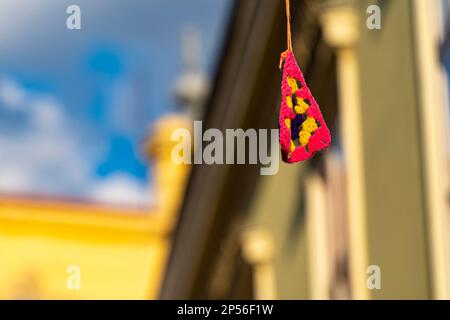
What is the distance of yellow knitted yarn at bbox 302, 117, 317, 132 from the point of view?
5047mm

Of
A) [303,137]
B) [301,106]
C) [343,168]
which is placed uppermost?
[343,168]

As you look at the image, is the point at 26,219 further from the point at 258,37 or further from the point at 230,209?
the point at 258,37

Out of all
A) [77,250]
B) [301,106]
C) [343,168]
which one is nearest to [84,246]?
[77,250]

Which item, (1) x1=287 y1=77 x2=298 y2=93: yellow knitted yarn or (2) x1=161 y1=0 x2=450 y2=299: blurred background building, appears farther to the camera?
(2) x1=161 y1=0 x2=450 y2=299: blurred background building

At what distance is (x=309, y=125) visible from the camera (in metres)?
5.06

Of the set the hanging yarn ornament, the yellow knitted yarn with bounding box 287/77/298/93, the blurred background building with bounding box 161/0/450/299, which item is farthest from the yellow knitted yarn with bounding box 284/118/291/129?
the blurred background building with bounding box 161/0/450/299

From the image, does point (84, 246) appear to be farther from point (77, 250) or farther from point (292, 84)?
point (292, 84)

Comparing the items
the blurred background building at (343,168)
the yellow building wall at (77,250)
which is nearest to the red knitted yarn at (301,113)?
the blurred background building at (343,168)

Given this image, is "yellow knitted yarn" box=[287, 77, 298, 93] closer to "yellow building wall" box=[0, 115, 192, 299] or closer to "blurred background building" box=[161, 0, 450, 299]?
"blurred background building" box=[161, 0, 450, 299]

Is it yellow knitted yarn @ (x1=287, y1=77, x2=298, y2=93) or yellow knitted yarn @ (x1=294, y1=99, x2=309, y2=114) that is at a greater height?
yellow knitted yarn @ (x1=287, y1=77, x2=298, y2=93)

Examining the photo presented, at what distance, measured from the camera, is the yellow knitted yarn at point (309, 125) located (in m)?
5.05

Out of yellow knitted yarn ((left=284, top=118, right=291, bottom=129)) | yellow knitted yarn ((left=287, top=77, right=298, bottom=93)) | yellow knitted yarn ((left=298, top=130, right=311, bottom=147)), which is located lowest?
yellow knitted yarn ((left=298, top=130, right=311, bottom=147))

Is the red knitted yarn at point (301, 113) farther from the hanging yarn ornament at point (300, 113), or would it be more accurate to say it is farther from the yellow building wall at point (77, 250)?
the yellow building wall at point (77, 250)

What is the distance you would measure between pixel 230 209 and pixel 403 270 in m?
7.49
